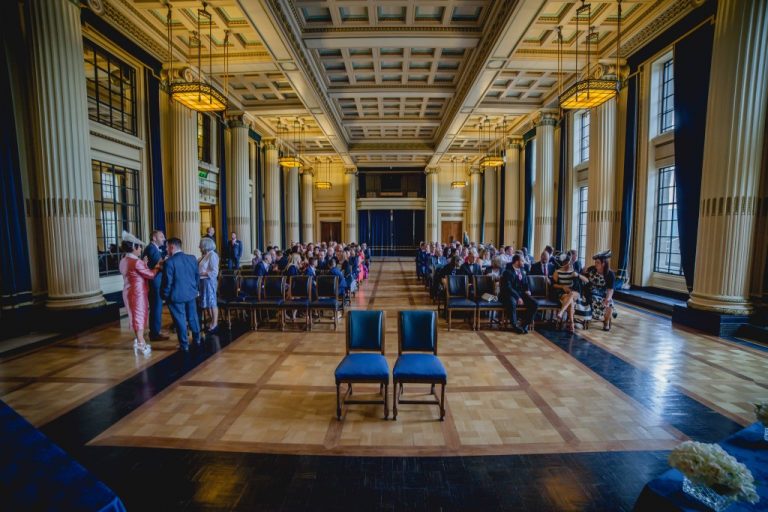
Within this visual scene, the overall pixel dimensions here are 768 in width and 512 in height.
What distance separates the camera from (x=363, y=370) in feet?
11.1

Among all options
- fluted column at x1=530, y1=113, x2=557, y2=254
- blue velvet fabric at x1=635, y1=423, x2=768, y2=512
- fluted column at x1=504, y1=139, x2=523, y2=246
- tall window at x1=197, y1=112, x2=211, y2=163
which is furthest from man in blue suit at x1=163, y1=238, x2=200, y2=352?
fluted column at x1=504, y1=139, x2=523, y2=246

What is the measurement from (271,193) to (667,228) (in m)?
14.2

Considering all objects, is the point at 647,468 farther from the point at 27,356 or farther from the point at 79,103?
the point at 79,103

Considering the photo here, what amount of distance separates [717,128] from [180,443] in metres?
8.55

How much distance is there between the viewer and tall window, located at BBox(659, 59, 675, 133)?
804cm

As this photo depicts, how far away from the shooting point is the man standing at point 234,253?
1117cm

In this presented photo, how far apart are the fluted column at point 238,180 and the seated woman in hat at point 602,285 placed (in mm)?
10588

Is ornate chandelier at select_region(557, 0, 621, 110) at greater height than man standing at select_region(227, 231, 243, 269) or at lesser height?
greater

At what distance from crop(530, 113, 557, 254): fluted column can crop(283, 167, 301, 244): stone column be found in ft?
39.7

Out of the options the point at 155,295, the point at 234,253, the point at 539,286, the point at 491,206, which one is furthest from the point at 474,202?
the point at 155,295

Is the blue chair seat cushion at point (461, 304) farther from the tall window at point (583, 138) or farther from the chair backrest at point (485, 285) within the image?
the tall window at point (583, 138)

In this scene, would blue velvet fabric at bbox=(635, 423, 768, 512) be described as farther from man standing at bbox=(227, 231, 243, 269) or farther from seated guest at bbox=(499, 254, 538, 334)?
man standing at bbox=(227, 231, 243, 269)

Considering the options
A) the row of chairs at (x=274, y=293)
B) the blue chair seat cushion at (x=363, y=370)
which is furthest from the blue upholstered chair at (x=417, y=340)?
the row of chairs at (x=274, y=293)

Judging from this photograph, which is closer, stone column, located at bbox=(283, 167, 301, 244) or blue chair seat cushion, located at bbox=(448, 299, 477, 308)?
blue chair seat cushion, located at bbox=(448, 299, 477, 308)
